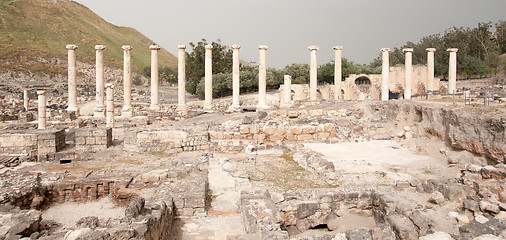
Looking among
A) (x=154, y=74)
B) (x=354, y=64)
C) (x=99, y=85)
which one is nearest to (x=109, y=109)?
(x=99, y=85)

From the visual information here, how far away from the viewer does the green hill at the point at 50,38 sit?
68.9 meters

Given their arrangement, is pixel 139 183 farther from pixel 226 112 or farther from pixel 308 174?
pixel 226 112

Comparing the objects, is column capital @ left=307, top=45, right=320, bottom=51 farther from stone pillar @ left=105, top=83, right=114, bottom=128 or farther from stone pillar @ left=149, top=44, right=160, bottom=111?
stone pillar @ left=105, top=83, right=114, bottom=128

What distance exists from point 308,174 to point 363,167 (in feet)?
6.72

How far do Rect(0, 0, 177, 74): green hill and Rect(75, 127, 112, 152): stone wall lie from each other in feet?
187

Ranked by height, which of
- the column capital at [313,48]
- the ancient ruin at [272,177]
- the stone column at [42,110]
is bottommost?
the ancient ruin at [272,177]

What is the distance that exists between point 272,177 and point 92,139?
9165mm

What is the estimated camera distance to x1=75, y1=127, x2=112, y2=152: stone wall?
16984 millimetres

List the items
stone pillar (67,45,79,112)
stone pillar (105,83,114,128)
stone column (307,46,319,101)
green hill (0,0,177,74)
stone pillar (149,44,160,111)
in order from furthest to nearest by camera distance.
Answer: green hill (0,0,177,74) < stone column (307,46,319,101) < stone pillar (149,44,160,111) < stone pillar (67,45,79,112) < stone pillar (105,83,114,128)

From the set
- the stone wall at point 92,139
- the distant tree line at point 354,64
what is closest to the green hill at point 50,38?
the distant tree line at point 354,64

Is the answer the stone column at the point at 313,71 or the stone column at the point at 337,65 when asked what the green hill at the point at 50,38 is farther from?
the stone column at the point at 337,65

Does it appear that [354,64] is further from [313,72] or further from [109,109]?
[109,109]

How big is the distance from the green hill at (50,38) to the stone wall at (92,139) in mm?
56886

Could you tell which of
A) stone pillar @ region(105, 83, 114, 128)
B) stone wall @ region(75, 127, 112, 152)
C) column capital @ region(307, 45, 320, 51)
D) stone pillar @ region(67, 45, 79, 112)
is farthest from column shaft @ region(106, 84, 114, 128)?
column capital @ region(307, 45, 320, 51)
